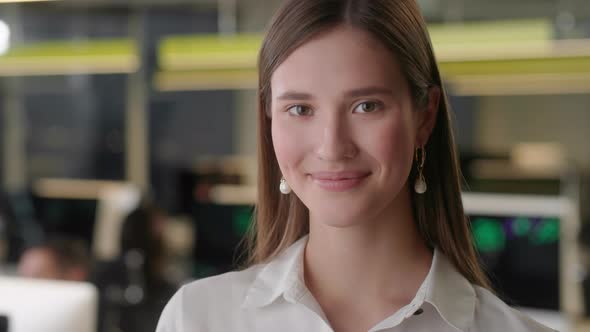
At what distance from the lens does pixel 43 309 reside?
5.96 ft

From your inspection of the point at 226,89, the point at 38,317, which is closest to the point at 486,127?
the point at 226,89

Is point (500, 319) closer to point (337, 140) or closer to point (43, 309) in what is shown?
point (337, 140)

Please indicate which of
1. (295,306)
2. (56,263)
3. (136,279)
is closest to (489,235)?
(136,279)

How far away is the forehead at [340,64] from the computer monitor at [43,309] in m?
0.83

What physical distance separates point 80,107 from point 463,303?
10.1 meters

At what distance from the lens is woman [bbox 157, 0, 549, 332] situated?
4.09ft

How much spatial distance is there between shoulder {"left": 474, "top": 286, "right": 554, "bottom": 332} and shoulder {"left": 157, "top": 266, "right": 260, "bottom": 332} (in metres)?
0.41

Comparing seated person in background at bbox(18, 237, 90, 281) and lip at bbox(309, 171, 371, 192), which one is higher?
lip at bbox(309, 171, 371, 192)

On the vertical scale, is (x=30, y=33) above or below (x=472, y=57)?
above

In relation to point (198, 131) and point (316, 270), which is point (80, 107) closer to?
point (198, 131)

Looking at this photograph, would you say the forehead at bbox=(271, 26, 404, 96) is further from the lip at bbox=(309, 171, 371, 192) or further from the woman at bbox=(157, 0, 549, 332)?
the lip at bbox=(309, 171, 371, 192)

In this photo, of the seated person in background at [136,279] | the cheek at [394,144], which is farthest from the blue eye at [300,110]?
the seated person in background at [136,279]

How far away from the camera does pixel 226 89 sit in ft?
36.4

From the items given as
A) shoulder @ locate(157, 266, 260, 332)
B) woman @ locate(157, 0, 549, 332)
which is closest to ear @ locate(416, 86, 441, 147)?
woman @ locate(157, 0, 549, 332)
